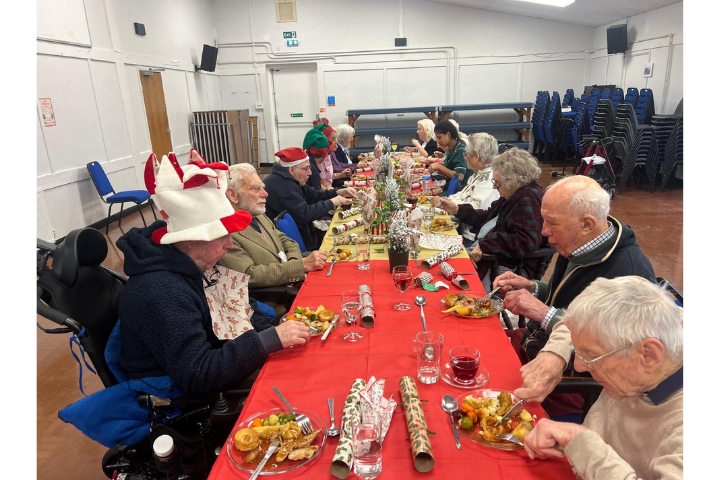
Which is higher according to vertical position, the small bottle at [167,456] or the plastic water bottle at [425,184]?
the plastic water bottle at [425,184]

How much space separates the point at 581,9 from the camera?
30.6 ft

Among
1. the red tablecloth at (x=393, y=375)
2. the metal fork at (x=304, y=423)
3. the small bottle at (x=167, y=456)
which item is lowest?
the small bottle at (x=167, y=456)

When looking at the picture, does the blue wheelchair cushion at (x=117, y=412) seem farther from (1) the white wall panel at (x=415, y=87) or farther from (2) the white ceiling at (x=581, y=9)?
(1) the white wall panel at (x=415, y=87)

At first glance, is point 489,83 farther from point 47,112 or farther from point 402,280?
point 402,280

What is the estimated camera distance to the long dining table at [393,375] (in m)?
1.11

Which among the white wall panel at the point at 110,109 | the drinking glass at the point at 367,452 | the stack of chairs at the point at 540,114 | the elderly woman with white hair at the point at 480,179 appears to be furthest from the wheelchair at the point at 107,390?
the stack of chairs at the point at 540,114

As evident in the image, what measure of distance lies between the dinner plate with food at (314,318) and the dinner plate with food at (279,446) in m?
0.53

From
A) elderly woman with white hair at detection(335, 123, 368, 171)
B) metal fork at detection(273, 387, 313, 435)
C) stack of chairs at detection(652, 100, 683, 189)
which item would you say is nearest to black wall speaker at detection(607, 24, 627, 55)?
stack of chairs at detection(652, 100, 683, 189)

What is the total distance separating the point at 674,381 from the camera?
3.29ft

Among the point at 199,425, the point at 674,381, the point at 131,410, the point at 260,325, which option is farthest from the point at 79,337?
the point at 674,381

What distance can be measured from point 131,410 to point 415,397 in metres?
1.07

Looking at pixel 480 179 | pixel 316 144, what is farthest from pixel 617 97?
pixel 316 144
